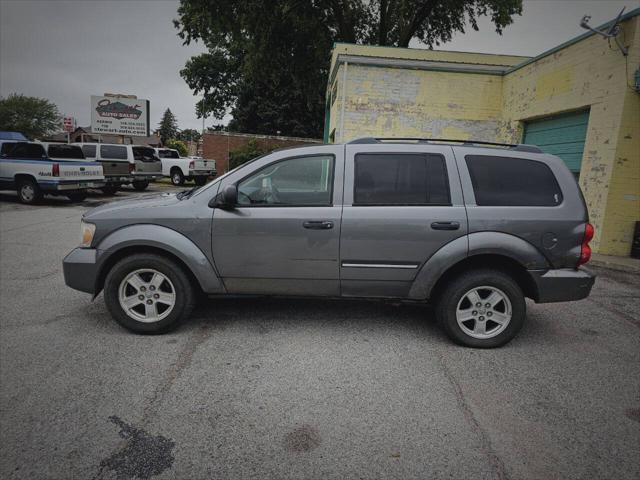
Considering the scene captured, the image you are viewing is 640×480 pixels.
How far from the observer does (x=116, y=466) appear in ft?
6.95

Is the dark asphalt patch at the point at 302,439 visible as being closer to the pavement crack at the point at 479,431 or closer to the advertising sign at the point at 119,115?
the pavement crack at the point at 479,431

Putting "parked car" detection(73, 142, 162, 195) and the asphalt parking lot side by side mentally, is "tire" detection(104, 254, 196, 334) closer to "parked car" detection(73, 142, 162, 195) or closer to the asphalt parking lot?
the asphalt parking lot

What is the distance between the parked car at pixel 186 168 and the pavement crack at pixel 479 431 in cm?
2060

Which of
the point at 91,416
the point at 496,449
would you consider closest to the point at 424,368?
the point at 496,449

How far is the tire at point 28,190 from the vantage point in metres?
12.4

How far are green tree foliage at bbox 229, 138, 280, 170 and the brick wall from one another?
1.04 ft

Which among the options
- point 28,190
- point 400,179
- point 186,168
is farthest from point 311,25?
point 400,179

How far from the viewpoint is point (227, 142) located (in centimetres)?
2567

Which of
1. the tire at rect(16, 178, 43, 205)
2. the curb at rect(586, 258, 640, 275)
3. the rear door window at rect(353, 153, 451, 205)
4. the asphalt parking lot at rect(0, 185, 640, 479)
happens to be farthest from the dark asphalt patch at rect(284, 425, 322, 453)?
the tire at rect(16, 178, 43, 205)

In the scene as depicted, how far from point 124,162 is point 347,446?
1644 centimetres

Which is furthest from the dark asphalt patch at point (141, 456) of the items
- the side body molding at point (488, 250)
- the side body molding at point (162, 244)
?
the side body molding at point (488, 250)

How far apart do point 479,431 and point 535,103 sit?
9.98 meters

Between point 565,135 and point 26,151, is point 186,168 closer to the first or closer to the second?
point 26,151

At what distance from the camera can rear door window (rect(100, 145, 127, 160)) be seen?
16141 millimetres
